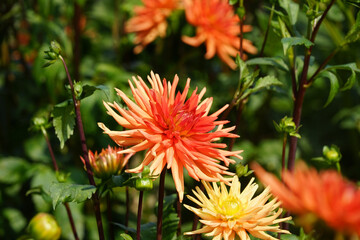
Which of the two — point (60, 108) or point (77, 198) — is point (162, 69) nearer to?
point (60, 108)

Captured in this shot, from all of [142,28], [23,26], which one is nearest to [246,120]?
[142,28]

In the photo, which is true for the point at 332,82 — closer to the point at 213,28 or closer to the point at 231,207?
the point at 231,207

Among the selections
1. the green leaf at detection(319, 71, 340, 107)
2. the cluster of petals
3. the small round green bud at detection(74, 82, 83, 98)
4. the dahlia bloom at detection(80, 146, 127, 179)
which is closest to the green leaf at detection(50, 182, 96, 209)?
the dahlia bloom at detection(80, 146, 127, 179)

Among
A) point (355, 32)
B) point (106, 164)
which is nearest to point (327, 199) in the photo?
point (106, 164)

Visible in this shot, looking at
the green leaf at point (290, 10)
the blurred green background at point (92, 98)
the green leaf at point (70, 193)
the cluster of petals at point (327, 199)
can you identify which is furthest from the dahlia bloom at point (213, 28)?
the cluster of petals at point (327, 199)

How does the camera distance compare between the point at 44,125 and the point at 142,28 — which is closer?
the point at 44,125

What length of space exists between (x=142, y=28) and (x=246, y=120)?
1.89 feet

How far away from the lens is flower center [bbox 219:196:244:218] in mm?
785

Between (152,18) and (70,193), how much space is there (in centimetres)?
105

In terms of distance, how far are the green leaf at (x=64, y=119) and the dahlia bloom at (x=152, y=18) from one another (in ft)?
2.78

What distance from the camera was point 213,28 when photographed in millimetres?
1643

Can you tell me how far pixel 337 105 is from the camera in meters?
2.25

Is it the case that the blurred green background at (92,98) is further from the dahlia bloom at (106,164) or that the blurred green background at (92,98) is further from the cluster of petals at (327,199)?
the cluster of petals at (327,199)

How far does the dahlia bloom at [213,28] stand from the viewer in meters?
1.63
